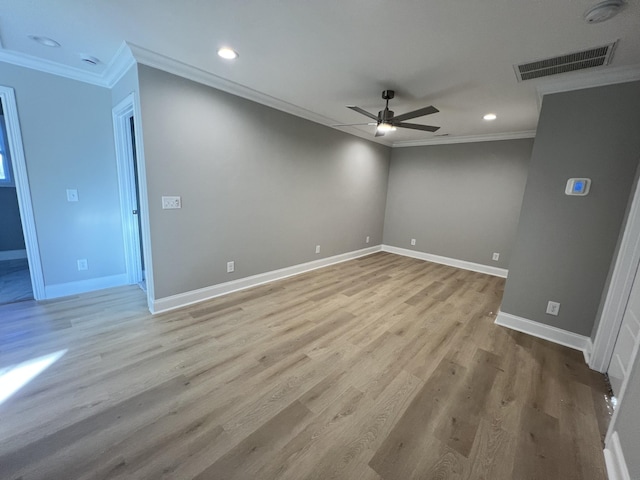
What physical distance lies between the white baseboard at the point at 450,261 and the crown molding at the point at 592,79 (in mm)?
3206

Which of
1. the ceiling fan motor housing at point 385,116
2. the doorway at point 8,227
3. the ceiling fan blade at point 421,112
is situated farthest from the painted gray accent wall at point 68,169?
the ceiling fan blade at point 421,112

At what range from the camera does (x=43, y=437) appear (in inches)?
55.0

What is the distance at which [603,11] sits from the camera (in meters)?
1.45

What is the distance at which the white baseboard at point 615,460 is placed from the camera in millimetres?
1272

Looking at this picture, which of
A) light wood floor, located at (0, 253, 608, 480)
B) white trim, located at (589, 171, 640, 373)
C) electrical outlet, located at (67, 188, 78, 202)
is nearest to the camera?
light wood floor, located at (0, 253, 608, 480)

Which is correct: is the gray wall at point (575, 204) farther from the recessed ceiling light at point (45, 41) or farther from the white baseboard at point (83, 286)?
the white baseboard at point (83, 286)

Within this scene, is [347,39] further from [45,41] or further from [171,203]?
[45,41]

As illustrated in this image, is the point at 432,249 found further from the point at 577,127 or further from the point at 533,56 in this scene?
the point at 533,56

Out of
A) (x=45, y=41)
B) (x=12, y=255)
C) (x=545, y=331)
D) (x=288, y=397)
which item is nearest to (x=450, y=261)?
(x=545, y=331)

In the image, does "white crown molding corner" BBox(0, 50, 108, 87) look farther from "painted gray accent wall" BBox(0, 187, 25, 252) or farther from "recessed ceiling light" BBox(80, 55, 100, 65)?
"painted gray accent wall" BBox(0, 187, 25, 252)

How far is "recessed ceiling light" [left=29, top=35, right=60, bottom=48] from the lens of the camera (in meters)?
2.13

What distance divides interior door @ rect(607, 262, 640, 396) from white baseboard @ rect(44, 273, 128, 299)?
5.19 m

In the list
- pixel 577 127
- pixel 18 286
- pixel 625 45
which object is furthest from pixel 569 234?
pixel 18 286

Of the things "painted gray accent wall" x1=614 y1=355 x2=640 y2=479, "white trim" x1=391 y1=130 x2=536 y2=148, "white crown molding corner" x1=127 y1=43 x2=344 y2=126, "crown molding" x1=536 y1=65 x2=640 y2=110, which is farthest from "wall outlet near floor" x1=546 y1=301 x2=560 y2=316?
"white crown molding corner" x1=127 y1=43 x2=344 y2=126
